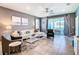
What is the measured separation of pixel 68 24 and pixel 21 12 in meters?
2.24

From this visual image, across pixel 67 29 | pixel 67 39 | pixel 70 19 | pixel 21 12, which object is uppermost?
pixel 21 12

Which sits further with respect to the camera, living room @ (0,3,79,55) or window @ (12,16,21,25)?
window @ (12,16,21,25)

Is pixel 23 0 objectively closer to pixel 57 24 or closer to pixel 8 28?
pixel 57 24

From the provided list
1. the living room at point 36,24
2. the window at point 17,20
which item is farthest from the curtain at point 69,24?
the window at point 17,20

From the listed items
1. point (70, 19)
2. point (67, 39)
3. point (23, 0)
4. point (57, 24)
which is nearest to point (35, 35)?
point (57, 24)

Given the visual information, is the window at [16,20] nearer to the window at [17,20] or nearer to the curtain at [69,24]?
the window at [17,20]

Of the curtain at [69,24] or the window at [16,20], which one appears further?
the window at [16,20]

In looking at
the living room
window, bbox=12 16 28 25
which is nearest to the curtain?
the living room

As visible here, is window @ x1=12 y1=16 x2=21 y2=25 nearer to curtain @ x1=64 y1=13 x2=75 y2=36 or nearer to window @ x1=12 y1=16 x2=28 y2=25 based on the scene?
window @ x1=12 y1=16 x2=28 y2=25

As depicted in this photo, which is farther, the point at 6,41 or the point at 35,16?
the point at 35,16

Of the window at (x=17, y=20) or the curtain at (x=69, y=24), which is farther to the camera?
the window at (x=17, y=20)

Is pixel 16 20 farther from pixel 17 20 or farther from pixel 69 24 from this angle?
pixel 69 24

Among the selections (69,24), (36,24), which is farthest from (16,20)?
(69,24)

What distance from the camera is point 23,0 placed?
1557mm
